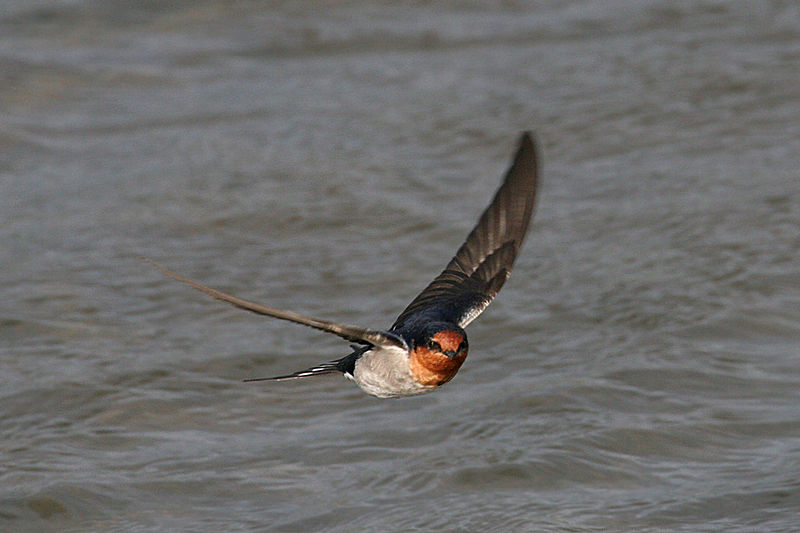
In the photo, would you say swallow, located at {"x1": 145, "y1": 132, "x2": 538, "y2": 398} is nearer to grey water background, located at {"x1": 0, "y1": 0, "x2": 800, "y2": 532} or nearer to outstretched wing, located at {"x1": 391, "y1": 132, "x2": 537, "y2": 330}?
outstretched wing, located at {"x1": 391, "y1": 132, "x2": 537, "y2": 330}

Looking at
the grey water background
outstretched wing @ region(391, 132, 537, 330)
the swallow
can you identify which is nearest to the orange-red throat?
the swallow

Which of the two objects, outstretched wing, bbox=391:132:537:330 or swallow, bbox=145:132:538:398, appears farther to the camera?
outstretched wing, bbox=391:132:537:330

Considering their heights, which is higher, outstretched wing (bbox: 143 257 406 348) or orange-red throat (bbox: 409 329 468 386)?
outstretched wing (bbox: 143 257 406 348)

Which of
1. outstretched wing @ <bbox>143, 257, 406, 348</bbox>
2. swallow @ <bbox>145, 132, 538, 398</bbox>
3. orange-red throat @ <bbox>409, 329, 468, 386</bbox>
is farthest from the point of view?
orange-red throat @ <bbox>409, 329, 468, 386</bbox>

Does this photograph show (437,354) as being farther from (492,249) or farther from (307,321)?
(492,249)

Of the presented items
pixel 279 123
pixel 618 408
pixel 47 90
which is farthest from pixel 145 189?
pixel 618 408

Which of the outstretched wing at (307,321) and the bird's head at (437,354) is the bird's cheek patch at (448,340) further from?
the outstretched wing at (307,321)

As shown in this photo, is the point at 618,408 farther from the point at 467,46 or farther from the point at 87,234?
the point at 467,46

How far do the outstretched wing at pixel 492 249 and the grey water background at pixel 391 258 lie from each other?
1.05 m

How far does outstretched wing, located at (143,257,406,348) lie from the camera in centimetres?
323

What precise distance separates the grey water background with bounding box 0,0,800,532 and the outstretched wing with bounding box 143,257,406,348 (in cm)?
169

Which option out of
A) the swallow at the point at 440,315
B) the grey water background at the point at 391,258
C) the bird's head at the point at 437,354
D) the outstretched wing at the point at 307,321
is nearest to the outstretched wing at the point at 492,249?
the swallow at the point at 440,315

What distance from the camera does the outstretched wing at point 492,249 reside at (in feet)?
15.9

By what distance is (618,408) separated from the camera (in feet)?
20.6
